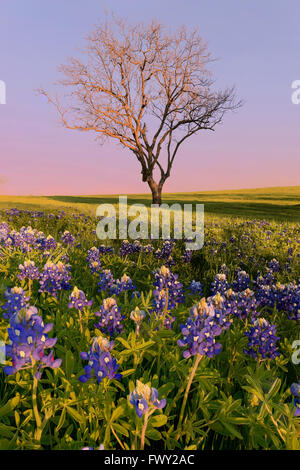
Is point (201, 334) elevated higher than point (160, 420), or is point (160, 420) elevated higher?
point (201, 334)

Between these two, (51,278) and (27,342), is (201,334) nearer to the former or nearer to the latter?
(27,342)

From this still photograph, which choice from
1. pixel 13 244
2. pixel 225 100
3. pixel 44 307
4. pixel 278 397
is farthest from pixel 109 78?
pixel 278 397

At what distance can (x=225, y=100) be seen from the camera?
2850cm

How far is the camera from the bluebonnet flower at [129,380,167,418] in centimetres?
165

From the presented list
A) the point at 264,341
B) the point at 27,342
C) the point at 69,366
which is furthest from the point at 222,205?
the point at 27,342

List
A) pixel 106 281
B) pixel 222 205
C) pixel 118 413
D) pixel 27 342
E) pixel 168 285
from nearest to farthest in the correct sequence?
pixel 27 342 → pixel 118 413 → pixel 168 285 → pixel 106 281 → pixel 222 205

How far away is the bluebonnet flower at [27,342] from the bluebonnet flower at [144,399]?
491 millimetres

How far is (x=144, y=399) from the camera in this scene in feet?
5.45

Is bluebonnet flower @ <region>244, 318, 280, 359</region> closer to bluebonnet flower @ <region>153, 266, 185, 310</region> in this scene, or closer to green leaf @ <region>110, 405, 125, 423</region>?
bluebonnet flower @ <region>153, 266, 185, 310</region>

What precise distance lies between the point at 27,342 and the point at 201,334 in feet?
3.54

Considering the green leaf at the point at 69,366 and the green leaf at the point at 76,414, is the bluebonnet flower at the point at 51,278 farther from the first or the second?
the green leaf at the point at 76,414
